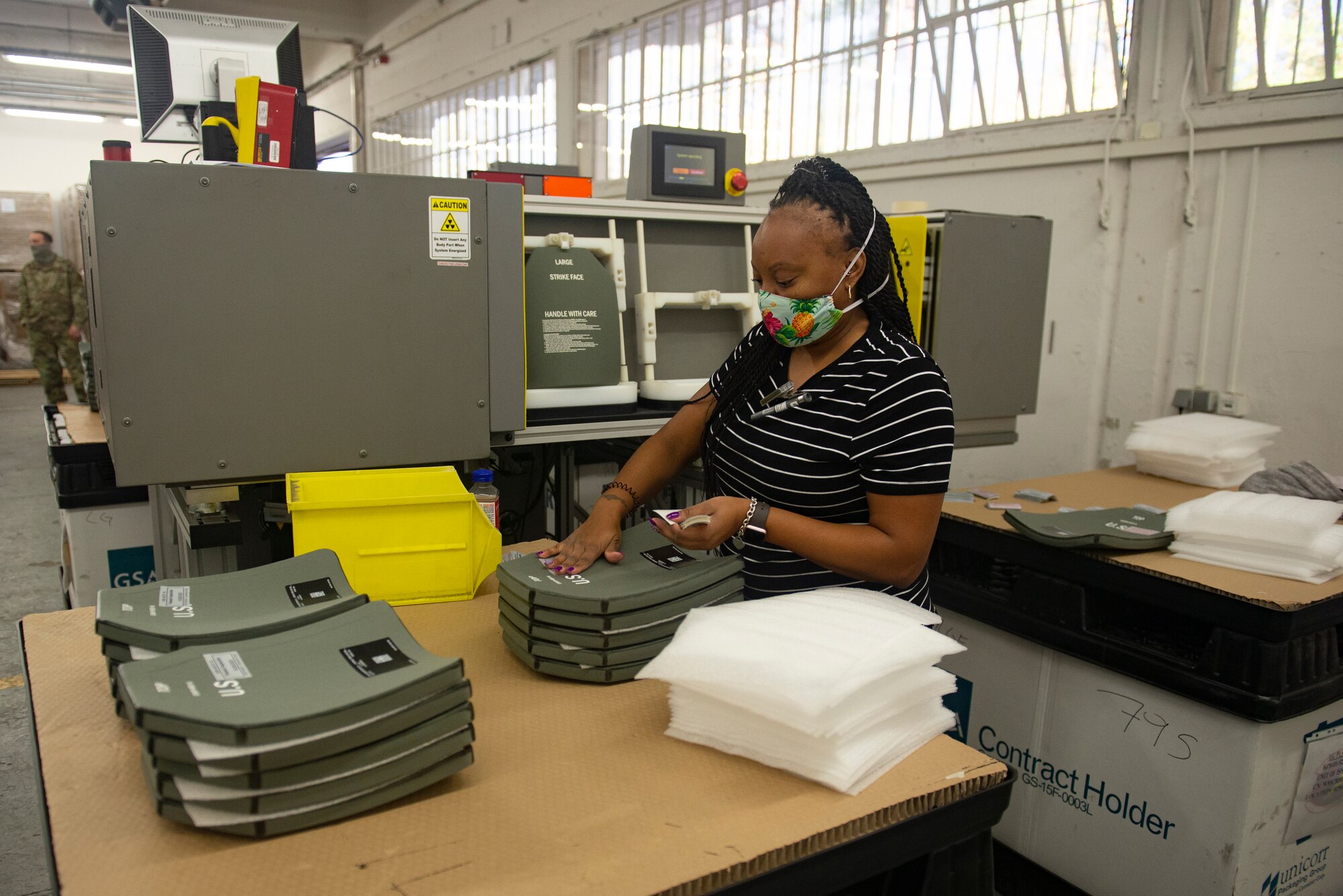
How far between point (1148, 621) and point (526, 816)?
139 centimetres

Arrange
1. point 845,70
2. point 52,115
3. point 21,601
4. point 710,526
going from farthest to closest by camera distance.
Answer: point 52,115 < point 845,70 < point 21,601 < point 710,526

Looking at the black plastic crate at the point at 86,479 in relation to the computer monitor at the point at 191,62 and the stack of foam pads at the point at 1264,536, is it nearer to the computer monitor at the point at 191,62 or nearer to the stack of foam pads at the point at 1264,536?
the computer monitor at the point at 191,62

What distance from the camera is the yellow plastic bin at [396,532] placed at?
1.34 metres

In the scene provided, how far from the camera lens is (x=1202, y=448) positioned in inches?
83.7

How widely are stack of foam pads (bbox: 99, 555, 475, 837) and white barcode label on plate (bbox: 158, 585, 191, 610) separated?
0.54 ft

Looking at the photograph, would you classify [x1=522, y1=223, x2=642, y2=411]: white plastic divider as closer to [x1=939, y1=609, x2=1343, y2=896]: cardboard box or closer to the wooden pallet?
[x1=939, y1=609, x2=1343, y2=896]: cardboard box

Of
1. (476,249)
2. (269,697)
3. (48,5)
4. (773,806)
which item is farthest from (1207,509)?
(48,5)

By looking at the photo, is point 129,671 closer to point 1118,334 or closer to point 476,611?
point 476,611

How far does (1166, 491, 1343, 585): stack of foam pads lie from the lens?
148cm

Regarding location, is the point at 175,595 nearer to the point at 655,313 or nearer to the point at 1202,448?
the point at 655,313

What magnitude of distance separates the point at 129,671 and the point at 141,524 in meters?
2.04

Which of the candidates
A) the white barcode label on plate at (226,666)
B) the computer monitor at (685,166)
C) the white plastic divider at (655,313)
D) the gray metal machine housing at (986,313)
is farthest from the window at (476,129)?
the white barcode label on plate at (226,666)

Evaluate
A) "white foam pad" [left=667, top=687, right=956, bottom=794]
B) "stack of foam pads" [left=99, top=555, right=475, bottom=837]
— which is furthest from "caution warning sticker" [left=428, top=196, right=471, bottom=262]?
"white foam pad" [left=667, top=687, right=956, bottom=794]

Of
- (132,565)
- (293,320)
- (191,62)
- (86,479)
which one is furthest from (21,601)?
(293,320)
